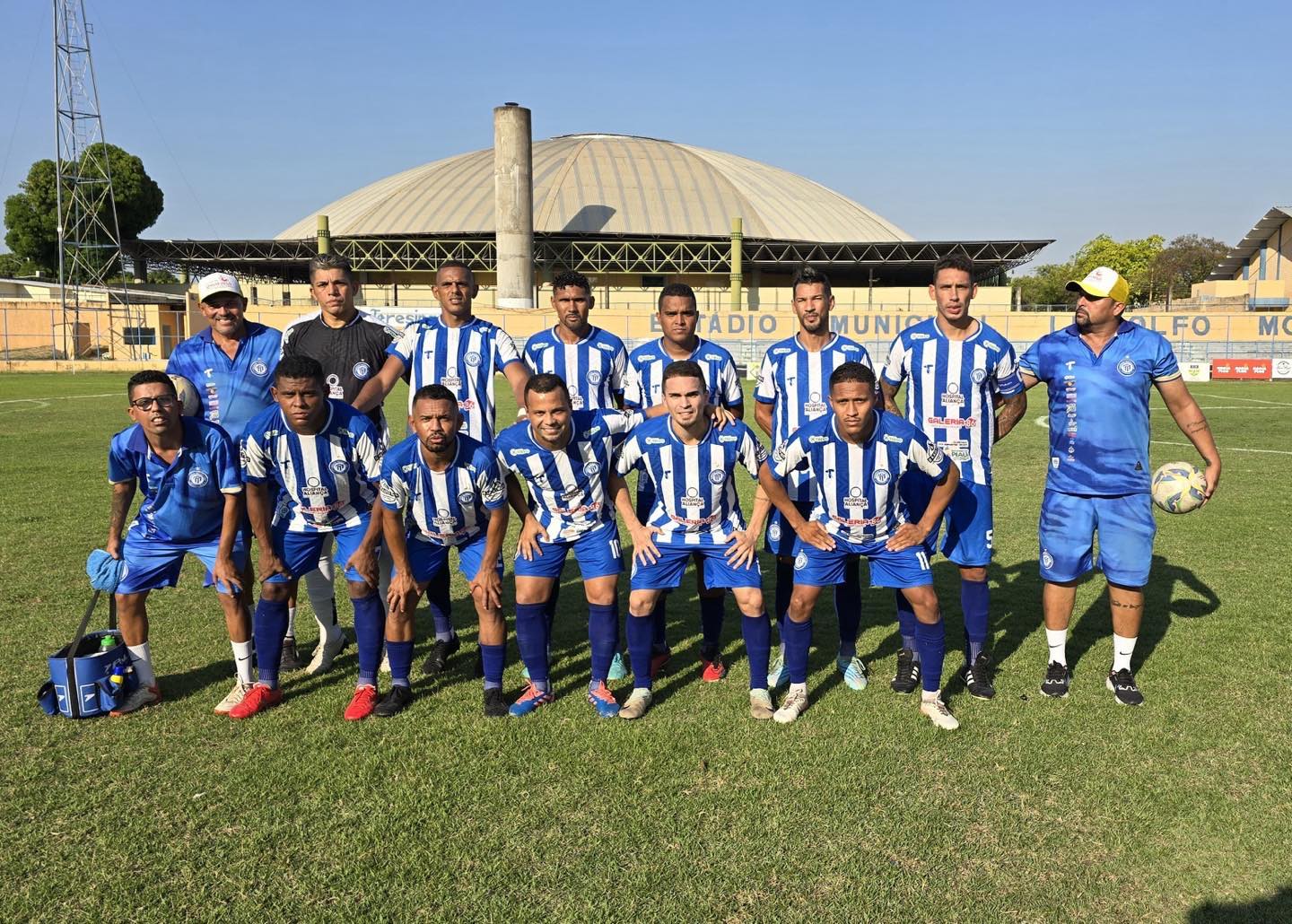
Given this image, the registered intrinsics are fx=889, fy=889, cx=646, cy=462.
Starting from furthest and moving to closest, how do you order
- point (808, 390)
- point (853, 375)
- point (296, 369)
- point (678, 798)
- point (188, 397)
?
point (808, 390), point (188, 397), point (296, 369), point (853, 375), point (678, 798)

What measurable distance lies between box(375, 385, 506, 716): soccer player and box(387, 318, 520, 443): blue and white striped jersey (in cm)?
75

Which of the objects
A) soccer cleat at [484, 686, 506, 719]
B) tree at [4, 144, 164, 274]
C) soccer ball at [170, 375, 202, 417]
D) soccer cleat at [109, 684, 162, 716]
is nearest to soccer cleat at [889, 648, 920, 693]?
soccer cleat at [484, 686, 506, 719]

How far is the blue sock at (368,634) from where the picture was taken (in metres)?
4.69

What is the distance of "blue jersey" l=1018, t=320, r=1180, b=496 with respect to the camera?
4625 millimetres

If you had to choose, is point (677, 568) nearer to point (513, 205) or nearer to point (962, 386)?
point (962, 386)

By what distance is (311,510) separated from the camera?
15.3ft

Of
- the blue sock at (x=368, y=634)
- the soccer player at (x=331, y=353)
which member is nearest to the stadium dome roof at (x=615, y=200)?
the soccer player at (x=331, y=353)

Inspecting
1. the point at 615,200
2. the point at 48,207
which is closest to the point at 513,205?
the point at 615,200

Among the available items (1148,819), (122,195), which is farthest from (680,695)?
(122,195)

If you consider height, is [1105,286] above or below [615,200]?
below

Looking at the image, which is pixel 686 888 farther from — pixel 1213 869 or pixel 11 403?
pixel 11 403

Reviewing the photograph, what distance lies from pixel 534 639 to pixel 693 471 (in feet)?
3.96

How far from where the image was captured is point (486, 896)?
3084mm

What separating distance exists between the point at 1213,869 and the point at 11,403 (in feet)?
81.1
